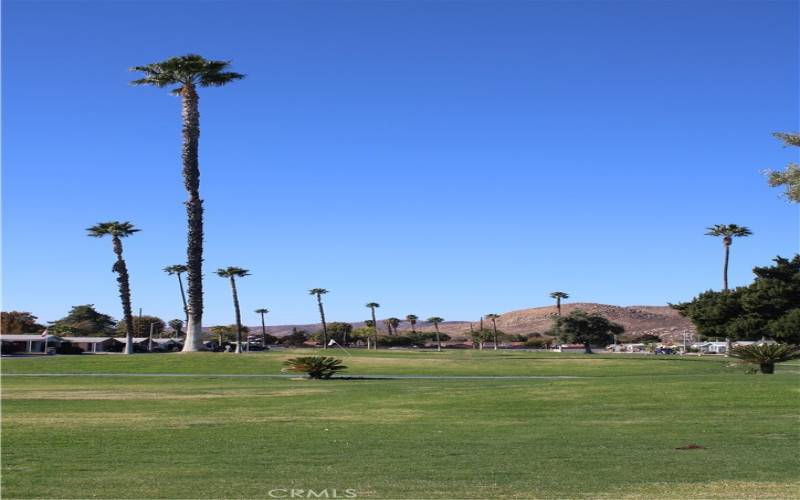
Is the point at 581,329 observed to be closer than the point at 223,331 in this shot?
Yes

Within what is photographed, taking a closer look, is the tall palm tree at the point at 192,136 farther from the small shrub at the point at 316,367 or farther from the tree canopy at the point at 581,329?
the tree canopy at the point at 581,329

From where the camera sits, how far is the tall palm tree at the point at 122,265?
77.6 meters

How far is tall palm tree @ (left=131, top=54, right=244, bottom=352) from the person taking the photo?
194ft

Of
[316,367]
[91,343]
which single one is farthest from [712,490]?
[91,343]

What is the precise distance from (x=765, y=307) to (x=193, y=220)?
128 ft

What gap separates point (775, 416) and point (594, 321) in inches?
3017

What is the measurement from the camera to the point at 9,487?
10719 millimetres

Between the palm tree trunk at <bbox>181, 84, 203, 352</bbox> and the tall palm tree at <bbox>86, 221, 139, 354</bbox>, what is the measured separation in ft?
63.8

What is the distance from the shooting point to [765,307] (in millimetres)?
50750

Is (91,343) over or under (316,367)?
under

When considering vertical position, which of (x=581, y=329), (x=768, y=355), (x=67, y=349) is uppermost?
(x=768, y=355)

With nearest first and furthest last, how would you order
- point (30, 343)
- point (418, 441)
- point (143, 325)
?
point (418, 441), point (30, 343), point (143, 325)

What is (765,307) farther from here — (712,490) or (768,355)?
(712,490)

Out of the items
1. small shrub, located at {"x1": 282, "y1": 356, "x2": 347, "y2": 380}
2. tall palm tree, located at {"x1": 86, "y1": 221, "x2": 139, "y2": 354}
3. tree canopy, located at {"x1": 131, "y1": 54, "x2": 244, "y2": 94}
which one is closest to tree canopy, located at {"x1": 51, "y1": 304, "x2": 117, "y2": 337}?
tall palm tree, located at {"x1": 86, "y1": 221, "x2": 139, "y2": 354}
